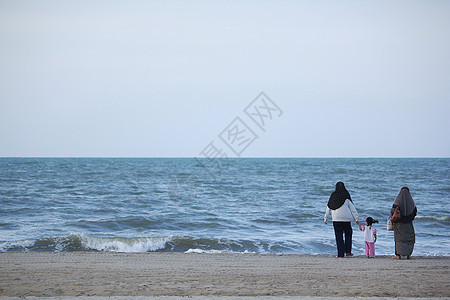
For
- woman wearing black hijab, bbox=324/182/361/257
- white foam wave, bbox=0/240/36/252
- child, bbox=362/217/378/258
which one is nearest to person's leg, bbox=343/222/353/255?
Result: woman wearing black hijab, bbox=324/182/361/257

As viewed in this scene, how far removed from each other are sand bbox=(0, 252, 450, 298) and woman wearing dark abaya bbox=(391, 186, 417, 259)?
326 mm

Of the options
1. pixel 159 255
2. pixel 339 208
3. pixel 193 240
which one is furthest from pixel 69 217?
pixel 339 208

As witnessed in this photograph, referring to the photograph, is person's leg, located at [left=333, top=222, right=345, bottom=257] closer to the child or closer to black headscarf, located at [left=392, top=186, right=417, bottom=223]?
the child

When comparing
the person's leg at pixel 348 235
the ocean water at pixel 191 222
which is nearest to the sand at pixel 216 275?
the person's leg at pixel 348 235

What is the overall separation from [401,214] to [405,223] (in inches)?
7.6

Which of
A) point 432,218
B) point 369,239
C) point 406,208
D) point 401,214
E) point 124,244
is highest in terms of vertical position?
point 406,208

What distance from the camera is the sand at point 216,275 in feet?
19.0

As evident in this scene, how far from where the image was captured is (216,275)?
278 inches

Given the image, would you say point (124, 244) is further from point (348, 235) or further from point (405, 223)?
point (405, 223)

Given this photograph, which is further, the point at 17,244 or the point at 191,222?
the point at 191,222

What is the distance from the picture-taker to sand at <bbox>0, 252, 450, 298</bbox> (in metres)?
5.80

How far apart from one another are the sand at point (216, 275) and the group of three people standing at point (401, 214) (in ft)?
1.20

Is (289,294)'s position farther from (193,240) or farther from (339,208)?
(193,240)

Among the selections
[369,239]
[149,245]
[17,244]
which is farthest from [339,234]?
[17,244]
